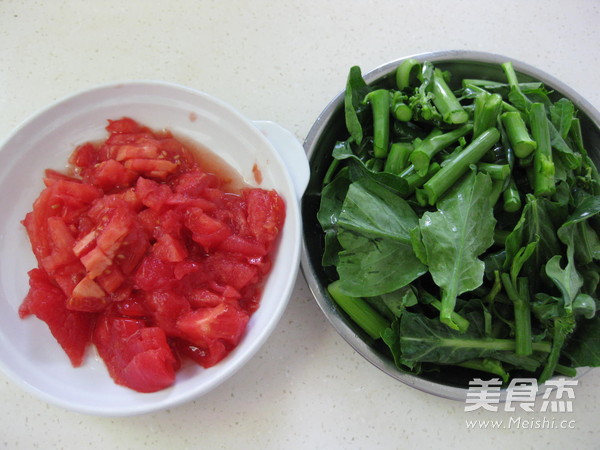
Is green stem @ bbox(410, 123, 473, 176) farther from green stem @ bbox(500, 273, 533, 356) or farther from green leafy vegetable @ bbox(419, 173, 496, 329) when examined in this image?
green stem @ bbox(500, 273, 533, 356)

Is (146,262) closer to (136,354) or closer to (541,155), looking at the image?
(136,354)

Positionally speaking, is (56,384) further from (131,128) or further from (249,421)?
(131,128)

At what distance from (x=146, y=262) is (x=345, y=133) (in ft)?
2.17

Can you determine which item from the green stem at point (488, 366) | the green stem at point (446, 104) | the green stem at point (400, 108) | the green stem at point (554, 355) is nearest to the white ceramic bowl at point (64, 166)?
the green stem at point (400, 108)

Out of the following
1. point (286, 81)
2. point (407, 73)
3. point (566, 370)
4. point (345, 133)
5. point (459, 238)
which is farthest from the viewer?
point (286, 81)

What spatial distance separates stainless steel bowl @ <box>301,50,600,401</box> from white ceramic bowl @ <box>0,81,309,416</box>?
72 mm

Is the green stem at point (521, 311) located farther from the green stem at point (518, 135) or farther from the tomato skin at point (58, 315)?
the tomato skin at point (58, 315)

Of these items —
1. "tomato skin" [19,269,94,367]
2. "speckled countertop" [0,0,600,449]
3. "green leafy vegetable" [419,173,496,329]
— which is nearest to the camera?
"green leafy vegetable" [419,173,496,329]

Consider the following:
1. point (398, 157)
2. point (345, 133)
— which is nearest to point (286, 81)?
→ point (345, 133)

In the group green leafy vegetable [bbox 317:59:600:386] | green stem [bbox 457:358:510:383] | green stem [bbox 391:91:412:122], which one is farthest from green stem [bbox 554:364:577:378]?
green stem [bbox 391:91:412:122]

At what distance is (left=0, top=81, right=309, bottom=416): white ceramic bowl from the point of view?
116 cm

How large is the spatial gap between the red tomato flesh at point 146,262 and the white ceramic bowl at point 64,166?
33 mm

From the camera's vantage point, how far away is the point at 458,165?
1153mm

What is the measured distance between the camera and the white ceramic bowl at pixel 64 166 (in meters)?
1.16
